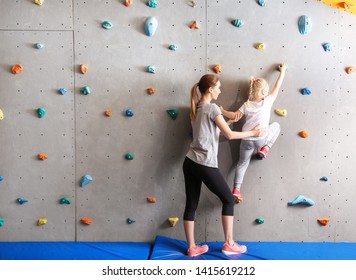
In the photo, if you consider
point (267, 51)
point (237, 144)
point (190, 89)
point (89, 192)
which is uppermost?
point (267, 51)

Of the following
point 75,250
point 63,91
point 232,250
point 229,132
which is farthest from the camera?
point 63,91

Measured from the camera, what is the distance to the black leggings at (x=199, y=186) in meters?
2.78

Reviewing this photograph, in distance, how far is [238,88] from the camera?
309 centimetres

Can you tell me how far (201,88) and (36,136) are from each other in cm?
147

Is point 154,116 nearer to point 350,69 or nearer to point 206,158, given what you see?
point 206,158

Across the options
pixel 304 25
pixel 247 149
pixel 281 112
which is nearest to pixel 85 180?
pixel 247 149

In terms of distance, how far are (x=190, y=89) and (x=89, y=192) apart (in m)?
1.22

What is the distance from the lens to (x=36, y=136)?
10.4ft

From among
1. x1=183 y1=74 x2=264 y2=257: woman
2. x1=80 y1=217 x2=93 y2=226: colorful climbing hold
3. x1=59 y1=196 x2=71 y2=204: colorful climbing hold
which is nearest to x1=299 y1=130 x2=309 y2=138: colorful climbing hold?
x1=183 y1=74 x2=264 y2=257: woman

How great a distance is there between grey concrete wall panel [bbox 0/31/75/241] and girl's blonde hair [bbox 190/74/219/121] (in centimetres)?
103

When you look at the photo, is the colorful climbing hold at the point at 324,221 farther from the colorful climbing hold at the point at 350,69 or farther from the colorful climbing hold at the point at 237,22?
the colorful climbing hold at the point at 237,22

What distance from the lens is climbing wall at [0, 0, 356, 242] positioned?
3059 mm

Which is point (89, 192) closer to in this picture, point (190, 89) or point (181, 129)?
point (181, 129)
